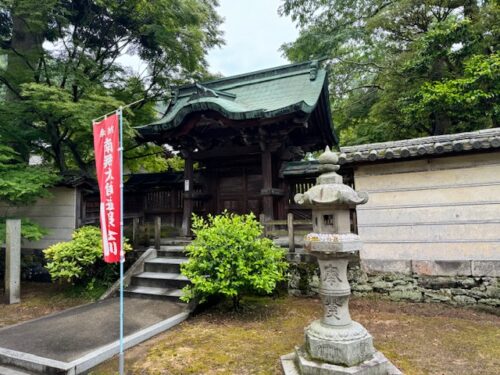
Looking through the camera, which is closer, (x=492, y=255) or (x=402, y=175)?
(x=492, y=255)

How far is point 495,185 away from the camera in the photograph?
Answer: 20.5 feet

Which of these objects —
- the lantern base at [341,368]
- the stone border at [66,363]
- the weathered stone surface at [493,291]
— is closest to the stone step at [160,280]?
the stone border at [66,363]

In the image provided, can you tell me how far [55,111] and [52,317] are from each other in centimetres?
556

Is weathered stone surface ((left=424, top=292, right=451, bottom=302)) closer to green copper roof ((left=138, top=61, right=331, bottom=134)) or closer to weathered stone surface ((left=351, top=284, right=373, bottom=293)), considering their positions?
weathered stone surface ((left=351, top=284, right=373, bottom=293))

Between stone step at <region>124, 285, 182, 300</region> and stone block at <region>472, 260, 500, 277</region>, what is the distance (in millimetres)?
5984

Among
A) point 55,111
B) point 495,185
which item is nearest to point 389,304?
point 495,185

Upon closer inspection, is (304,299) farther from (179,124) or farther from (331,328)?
(179,124)

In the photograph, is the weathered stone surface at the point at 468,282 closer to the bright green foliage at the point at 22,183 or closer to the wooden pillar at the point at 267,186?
the wooden pillar at the point at 267,186

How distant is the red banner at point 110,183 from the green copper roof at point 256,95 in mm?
4225

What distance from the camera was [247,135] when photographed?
31.0 ft

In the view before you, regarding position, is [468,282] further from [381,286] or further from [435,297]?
[381,286]

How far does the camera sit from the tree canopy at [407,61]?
10.1m

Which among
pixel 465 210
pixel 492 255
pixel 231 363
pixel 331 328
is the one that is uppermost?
pixel 465 210

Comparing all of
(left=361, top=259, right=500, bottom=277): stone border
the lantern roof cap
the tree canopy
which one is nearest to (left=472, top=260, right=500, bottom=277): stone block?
(left=361, top=259, right=500, bottom=277): stone border
